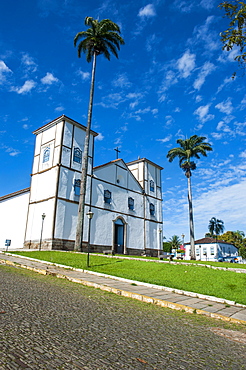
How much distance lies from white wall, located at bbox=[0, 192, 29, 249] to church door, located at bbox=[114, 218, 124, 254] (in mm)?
9113

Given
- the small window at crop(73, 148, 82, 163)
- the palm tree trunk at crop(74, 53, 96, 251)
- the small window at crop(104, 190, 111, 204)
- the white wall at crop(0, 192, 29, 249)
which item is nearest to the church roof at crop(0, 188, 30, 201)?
the white wall at crop(0, 192, 29, 249)

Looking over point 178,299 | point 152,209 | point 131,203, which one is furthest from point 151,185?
point 178,299

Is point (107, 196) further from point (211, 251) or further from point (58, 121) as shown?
point (211, 251)

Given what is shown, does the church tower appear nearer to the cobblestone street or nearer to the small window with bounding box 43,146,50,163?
the small window with bounding box 43,146,50,163

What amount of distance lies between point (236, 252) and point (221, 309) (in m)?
66.7

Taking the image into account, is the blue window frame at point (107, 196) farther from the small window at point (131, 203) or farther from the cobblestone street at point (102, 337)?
the cobblestone street at point (102, 337)

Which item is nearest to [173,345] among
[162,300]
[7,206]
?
[162,300]

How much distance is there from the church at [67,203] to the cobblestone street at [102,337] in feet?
43.9

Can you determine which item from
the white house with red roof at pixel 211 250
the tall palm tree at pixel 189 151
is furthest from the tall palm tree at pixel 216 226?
the tall palm tree at pixel 189 151

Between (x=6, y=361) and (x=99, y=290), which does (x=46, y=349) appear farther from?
(x=99, y=290)

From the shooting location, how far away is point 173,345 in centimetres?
373

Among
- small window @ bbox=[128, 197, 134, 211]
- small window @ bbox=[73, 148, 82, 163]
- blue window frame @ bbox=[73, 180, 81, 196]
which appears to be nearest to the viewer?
blue window frame @ bbox=[73, 180, 81, 196]

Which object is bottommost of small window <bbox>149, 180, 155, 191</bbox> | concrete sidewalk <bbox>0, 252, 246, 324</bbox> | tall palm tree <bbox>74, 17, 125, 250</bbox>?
concrete sidewalk <bbox>0, 252, 246, 324</bbox>

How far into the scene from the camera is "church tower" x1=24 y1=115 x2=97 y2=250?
21.5 metres
